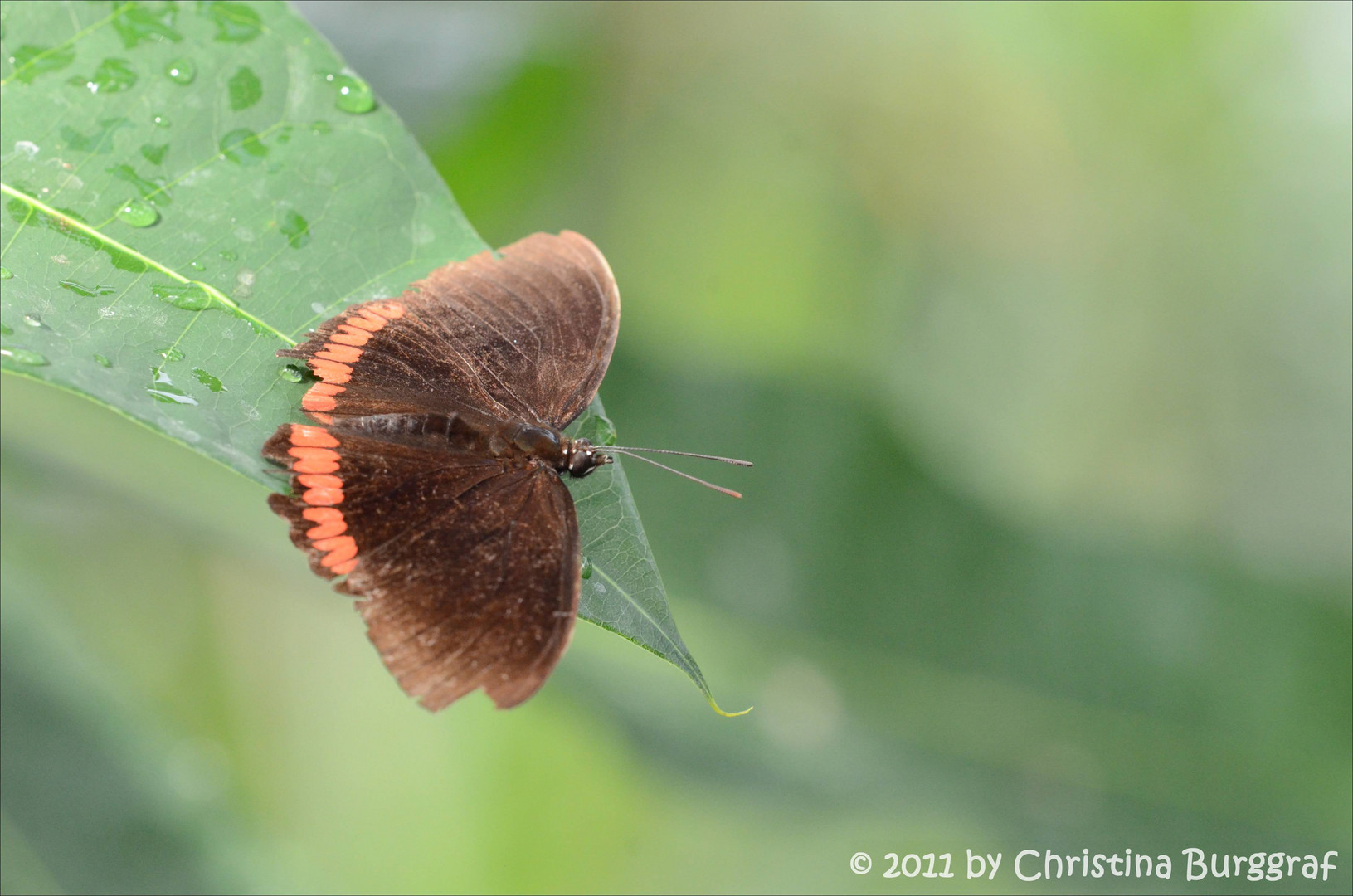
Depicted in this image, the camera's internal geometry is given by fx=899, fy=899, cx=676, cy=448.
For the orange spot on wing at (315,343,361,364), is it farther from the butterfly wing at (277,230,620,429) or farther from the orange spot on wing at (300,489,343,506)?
the orange spot on wing at (300,489,343,506)

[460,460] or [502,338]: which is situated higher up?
[502,338]

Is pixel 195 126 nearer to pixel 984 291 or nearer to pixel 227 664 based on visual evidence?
pixel 227 664

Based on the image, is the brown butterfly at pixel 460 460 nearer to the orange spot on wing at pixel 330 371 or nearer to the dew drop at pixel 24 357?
the orange spot on wing at pixel 330 371

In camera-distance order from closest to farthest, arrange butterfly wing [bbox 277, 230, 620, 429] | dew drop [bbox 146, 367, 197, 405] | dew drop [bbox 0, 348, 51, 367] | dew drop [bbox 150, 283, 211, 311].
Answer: dew drop [bbox 0, 348, 51, 367]
dew drop [bbox 146, 367, 197, 405]
dew drop [bbox 150, 283, 211, 311]
butterfly wing [bbox 277, 230, 620, 429]

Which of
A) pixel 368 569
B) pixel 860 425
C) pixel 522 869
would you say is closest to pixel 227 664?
pixel 522 869

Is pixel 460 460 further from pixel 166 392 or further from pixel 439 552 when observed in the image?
pixel 166 392

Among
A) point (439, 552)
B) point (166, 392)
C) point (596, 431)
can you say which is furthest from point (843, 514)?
point (166, 392)

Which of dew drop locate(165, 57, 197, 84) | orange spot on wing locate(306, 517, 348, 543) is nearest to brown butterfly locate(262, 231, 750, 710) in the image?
orange spot on wing locate(306, 517, 348, 543)
